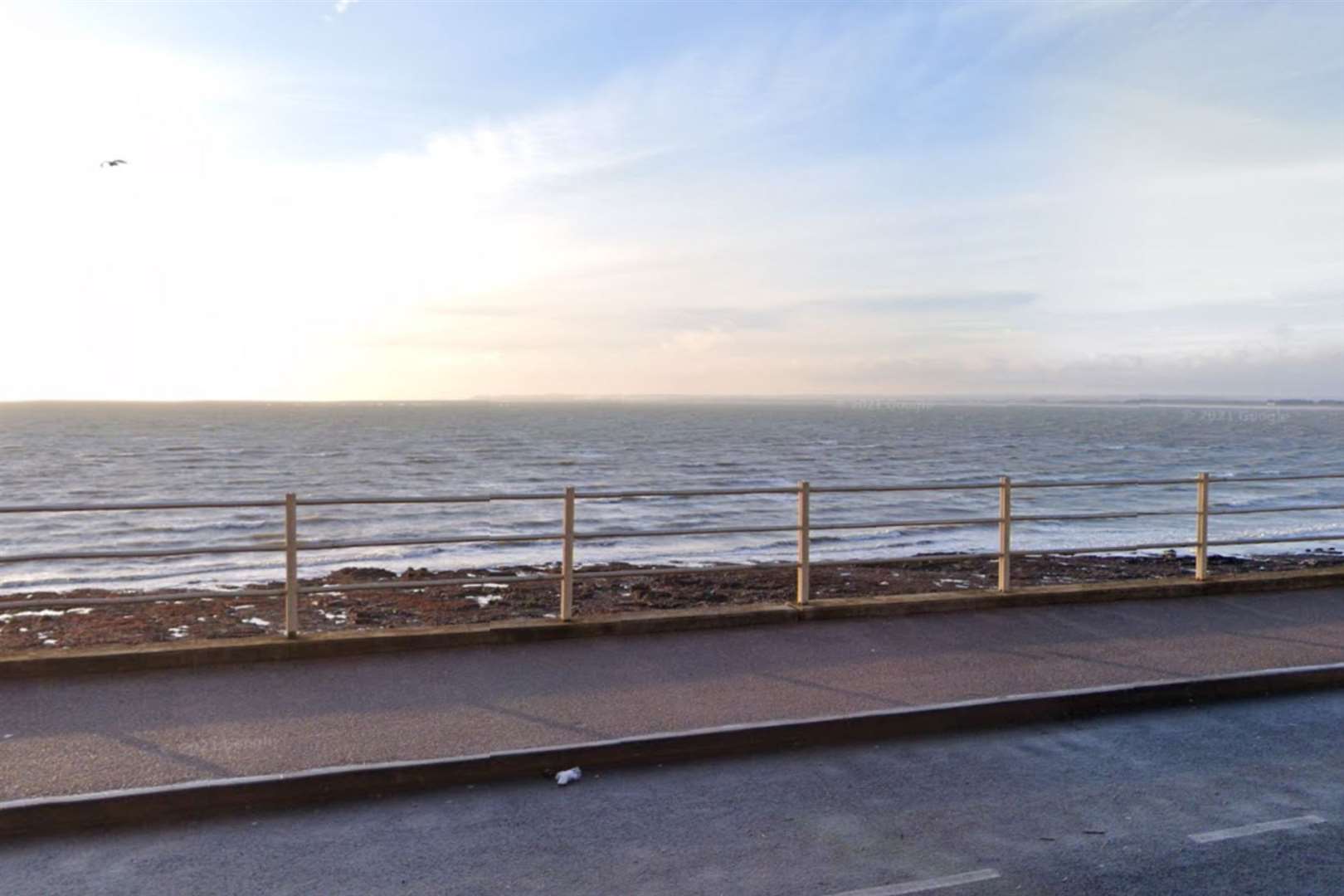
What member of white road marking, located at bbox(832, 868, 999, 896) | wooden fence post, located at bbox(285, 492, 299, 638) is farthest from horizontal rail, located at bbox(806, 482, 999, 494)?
white road marking, located at bbox(832, 868, 999, 896)

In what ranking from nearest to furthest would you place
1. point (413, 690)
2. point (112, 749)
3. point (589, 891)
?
point (589, 891), point (112, 749), point (413, 690)

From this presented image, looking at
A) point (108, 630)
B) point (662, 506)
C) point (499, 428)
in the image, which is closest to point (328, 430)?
point (499, 428)

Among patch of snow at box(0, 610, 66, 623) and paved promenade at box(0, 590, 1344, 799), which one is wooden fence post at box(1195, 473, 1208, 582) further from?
patch of snow at box(0, 610, 66, 623)

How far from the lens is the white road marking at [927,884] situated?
4566mm

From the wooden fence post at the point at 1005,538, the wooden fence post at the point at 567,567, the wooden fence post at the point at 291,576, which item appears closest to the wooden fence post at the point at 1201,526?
the wooden fence post at the point at 1005,538

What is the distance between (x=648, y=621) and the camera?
29.4 ft

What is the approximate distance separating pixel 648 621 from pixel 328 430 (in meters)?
121

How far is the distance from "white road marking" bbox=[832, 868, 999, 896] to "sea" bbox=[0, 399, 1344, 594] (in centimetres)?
533

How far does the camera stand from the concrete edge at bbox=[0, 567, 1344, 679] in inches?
299

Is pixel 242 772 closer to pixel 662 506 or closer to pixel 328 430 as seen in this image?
pixel 662 506

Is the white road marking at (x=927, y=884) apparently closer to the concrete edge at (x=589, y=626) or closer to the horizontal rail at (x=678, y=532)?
the horizontal rail at (x=678, y=532)

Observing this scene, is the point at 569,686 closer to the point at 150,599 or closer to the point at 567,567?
the point at 567,567

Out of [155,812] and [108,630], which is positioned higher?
[155,812]

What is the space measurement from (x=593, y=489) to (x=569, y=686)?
4072 cm
